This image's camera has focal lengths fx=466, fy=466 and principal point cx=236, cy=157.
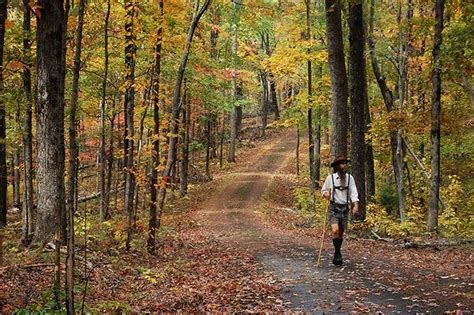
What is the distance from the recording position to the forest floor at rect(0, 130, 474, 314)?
6664mm

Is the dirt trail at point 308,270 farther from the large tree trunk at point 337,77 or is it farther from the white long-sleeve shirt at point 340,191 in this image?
the large tree trunk at point 337,77

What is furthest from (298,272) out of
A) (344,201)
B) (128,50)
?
(128,50)

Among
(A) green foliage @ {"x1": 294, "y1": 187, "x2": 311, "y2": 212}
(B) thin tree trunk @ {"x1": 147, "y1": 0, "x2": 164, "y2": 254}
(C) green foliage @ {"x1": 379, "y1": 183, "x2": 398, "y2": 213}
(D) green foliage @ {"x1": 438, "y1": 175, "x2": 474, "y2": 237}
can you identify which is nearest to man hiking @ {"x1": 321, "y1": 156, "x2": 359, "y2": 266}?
(B) thin tree trunk @ {"x1": 147, "y1": 0, "x2": 164, "y2": 254}

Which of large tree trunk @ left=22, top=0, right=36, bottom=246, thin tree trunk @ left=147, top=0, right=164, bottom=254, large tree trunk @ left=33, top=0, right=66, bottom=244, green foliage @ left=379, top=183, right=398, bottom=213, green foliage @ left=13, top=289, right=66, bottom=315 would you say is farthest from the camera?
green foliage @ left=379, top=183, right=398, bottom=213

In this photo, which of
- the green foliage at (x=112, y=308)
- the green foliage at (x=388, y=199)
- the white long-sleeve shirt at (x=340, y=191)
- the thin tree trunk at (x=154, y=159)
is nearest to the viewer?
the green foliage at (x=112, y=308)

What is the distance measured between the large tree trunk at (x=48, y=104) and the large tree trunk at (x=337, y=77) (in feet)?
26.2

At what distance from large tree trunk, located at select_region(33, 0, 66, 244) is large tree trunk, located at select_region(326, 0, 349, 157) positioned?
7980mm

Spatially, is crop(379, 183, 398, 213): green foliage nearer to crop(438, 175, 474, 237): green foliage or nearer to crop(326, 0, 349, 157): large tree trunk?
crop(438, 175, 474, 237): green foliage

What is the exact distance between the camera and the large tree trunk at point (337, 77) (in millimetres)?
13547

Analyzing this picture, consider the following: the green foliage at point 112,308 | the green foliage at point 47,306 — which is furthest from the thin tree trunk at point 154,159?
the green foliage at point 47,306

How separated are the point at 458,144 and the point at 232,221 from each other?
10.5 m

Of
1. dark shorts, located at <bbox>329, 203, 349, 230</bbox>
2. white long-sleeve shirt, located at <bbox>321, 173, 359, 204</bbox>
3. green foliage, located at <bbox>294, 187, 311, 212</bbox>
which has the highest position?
white long-sleeve shirt, located at <bbox>321, 173, 359, 204</bbox>

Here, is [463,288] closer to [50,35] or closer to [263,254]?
[263,254]

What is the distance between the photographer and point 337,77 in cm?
1366
